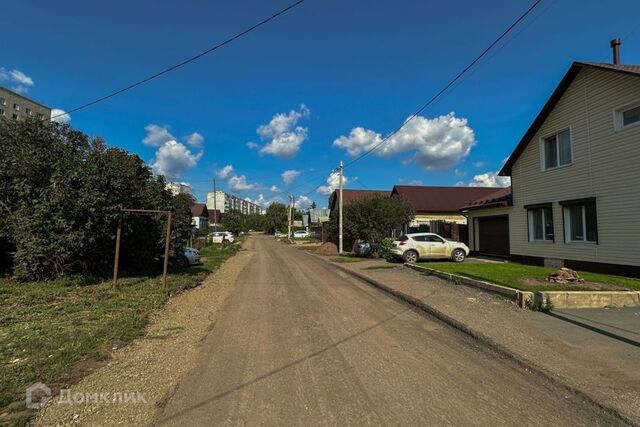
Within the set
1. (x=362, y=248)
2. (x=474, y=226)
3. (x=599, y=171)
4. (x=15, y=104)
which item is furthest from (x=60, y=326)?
(x=15, y=104)

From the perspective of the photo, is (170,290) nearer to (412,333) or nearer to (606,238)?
(412,333)

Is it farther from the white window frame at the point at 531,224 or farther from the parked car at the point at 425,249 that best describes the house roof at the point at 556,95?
the parked car at the point at 425,249

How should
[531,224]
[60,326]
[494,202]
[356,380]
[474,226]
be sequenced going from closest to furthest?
1. [356,380]
2. [60,326]
3. [531,224]
4. [494,202]
5. [474,226]

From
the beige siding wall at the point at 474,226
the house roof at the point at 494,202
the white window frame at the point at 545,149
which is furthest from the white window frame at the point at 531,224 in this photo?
the beige siding wall at the point at 474,226

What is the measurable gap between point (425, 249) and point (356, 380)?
54.0 ft

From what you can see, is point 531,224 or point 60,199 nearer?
point 60,199

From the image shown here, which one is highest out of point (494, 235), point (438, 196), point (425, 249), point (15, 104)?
point (15, 104)

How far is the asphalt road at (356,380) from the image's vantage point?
12.5 ft

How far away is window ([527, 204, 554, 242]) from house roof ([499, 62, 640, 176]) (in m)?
2.57

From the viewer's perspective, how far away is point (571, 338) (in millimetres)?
6488

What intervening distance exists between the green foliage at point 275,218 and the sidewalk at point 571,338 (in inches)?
4128

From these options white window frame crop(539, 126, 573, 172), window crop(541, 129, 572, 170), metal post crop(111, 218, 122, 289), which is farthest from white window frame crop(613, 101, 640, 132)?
metal post crop(111, 218, 122, 289)

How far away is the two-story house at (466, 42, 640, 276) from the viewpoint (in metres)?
12.7

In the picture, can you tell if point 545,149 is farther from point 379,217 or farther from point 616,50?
point 379,217
